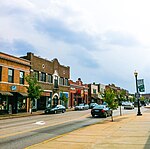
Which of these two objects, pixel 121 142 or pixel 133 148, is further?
pixel 121 142

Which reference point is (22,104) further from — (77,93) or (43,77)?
(77,93)

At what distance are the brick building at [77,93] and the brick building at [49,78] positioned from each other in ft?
13.2

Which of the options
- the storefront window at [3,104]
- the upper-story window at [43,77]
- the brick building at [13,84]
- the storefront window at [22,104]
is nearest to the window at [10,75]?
the brick building at [13,84]

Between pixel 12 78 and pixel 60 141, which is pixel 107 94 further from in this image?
pixel 12 78

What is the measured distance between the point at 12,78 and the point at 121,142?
27.1 meters

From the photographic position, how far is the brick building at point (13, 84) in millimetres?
33531

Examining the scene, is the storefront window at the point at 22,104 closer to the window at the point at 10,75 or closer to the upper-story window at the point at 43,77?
the window at the point at 10,75

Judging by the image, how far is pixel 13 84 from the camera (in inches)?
1398

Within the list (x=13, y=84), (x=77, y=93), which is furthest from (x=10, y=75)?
(x=77, y=93)

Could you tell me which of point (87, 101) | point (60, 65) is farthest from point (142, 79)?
point (87, 101)

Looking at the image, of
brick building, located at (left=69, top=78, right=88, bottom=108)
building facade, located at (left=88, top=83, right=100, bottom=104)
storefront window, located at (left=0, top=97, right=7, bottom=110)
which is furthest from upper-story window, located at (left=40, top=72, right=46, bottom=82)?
building facade, located at (left=88, top=83, right=100, bottom=104)

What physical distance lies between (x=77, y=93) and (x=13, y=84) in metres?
28.7

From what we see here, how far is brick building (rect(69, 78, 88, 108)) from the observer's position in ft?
194

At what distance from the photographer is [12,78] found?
35.6 meters
